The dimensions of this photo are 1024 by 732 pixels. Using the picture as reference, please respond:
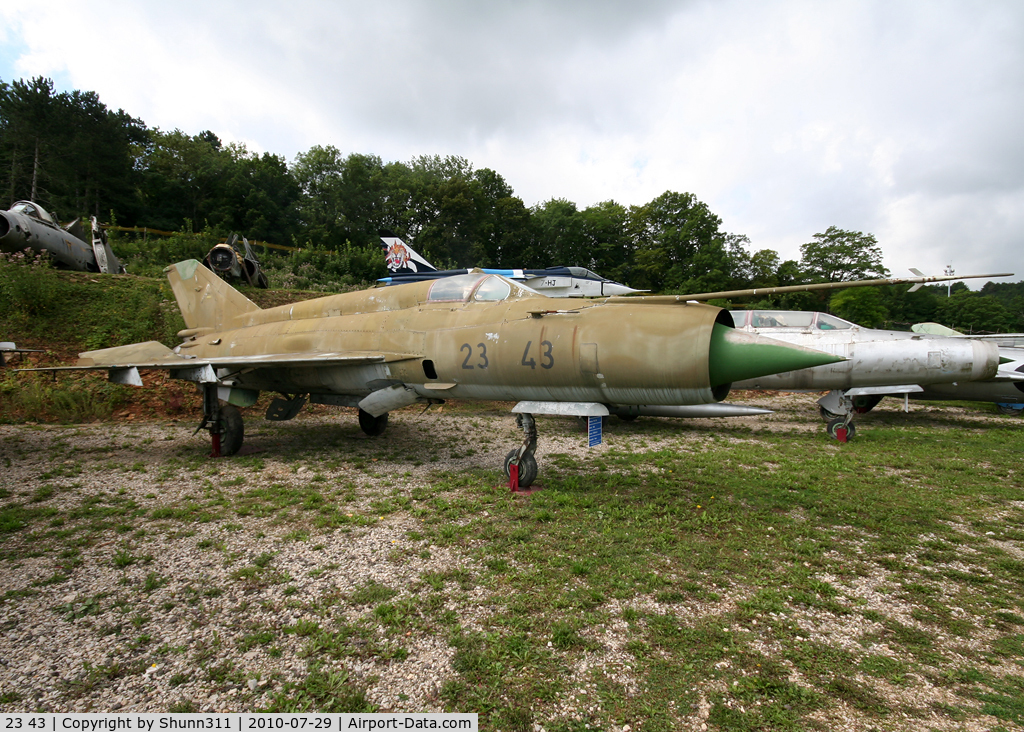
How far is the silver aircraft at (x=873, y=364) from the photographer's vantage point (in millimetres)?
9039

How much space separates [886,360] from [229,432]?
1207 centimetres

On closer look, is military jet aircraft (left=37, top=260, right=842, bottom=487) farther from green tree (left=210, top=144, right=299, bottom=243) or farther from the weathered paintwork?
green tree (left=210, top=144, right=299, bottom=243)

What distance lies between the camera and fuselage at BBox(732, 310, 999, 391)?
904cm

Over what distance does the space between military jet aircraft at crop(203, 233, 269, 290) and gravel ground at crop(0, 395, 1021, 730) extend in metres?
9.21

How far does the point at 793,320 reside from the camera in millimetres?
10484

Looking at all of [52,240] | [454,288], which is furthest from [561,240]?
[454,288]

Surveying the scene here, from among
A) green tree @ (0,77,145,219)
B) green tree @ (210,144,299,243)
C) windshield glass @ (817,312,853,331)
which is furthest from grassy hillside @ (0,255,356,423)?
green tree @ (210,144,299,243)

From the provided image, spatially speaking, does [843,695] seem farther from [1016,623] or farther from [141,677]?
[141,677]

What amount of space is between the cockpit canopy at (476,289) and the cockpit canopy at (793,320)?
6346 mm

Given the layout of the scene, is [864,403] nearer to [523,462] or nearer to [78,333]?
[523,462]

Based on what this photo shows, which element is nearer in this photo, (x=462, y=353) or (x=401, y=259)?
(x=462, y=353)

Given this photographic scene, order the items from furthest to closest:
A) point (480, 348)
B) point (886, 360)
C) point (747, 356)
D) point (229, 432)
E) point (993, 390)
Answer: point (993, 390) < point (886, 360) < point (229, 432) < point (480, 348) < point (747, 356)

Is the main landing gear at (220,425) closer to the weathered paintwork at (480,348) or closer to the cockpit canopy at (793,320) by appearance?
the weathered paintwork at (480,348)

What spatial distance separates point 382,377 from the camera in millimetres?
6457
